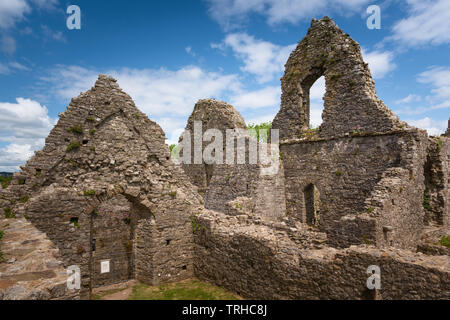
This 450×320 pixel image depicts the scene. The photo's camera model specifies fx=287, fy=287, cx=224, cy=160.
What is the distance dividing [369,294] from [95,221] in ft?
38.6

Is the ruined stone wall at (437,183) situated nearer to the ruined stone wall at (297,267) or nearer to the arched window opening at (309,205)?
the arched window opening at (309,205)

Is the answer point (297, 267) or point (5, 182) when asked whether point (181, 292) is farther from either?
point (5, 182)

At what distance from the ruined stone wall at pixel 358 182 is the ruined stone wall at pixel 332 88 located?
69 centimetres

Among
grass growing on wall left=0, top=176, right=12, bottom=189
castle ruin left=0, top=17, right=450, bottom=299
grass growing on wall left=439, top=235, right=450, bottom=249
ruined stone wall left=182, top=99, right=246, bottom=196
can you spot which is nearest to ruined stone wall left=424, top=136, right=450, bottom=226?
castle ruin left=0, top=17, right=450, bottom=299

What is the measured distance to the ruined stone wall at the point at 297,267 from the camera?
536 cm

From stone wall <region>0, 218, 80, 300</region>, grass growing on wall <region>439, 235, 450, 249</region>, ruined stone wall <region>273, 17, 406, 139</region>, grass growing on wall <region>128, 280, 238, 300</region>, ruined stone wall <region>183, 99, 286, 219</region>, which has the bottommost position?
grass growing on wall <region>128, 280, 238, 300</region>

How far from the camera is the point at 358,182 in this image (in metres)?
12.3

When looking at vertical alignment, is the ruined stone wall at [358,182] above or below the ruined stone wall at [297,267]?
above

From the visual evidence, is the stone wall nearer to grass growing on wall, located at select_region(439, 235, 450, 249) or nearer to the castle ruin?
the castle ruin

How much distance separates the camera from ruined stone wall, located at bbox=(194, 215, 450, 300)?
17.6 ft

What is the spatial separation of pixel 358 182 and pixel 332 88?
4.65 m

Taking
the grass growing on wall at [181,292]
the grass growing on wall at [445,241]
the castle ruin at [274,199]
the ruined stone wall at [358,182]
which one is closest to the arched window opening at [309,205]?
the castle ruin at [274,199]

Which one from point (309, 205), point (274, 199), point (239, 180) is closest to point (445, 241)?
point (309, 205)

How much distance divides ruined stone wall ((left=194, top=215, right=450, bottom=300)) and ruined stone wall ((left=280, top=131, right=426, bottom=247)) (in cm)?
263
